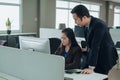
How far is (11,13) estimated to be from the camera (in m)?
7.21

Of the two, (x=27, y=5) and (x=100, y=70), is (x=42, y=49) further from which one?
(x=27, y=5)

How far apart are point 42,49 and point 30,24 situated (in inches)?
220

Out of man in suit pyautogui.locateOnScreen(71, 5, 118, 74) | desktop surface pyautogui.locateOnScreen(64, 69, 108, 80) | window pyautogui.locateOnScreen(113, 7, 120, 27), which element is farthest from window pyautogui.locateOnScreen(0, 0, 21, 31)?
window pyautogui.locateOnScreen(113, 7, 120, 27)

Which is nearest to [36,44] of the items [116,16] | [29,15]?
[29,15]

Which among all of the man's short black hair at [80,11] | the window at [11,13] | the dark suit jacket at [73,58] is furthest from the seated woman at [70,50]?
the window at [11,13]

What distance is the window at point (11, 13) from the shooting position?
A: 689 cm

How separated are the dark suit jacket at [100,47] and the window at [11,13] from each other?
16.3 feet

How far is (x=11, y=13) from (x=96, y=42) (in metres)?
5.43

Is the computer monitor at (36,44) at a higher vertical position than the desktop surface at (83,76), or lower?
higher

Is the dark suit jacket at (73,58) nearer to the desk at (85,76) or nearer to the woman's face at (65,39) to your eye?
the woman's face at (65,39)

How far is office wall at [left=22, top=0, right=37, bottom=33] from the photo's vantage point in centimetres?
746

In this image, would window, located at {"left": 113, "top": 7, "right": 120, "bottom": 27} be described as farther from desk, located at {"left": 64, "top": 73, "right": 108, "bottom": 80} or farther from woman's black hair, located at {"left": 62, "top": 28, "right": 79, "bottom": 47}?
desk, located at {"left": 64, "top": 73, "right": 108, "bottom": 80}

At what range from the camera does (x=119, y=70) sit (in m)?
1.43

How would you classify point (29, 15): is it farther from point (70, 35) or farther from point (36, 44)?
point (36, 44)
